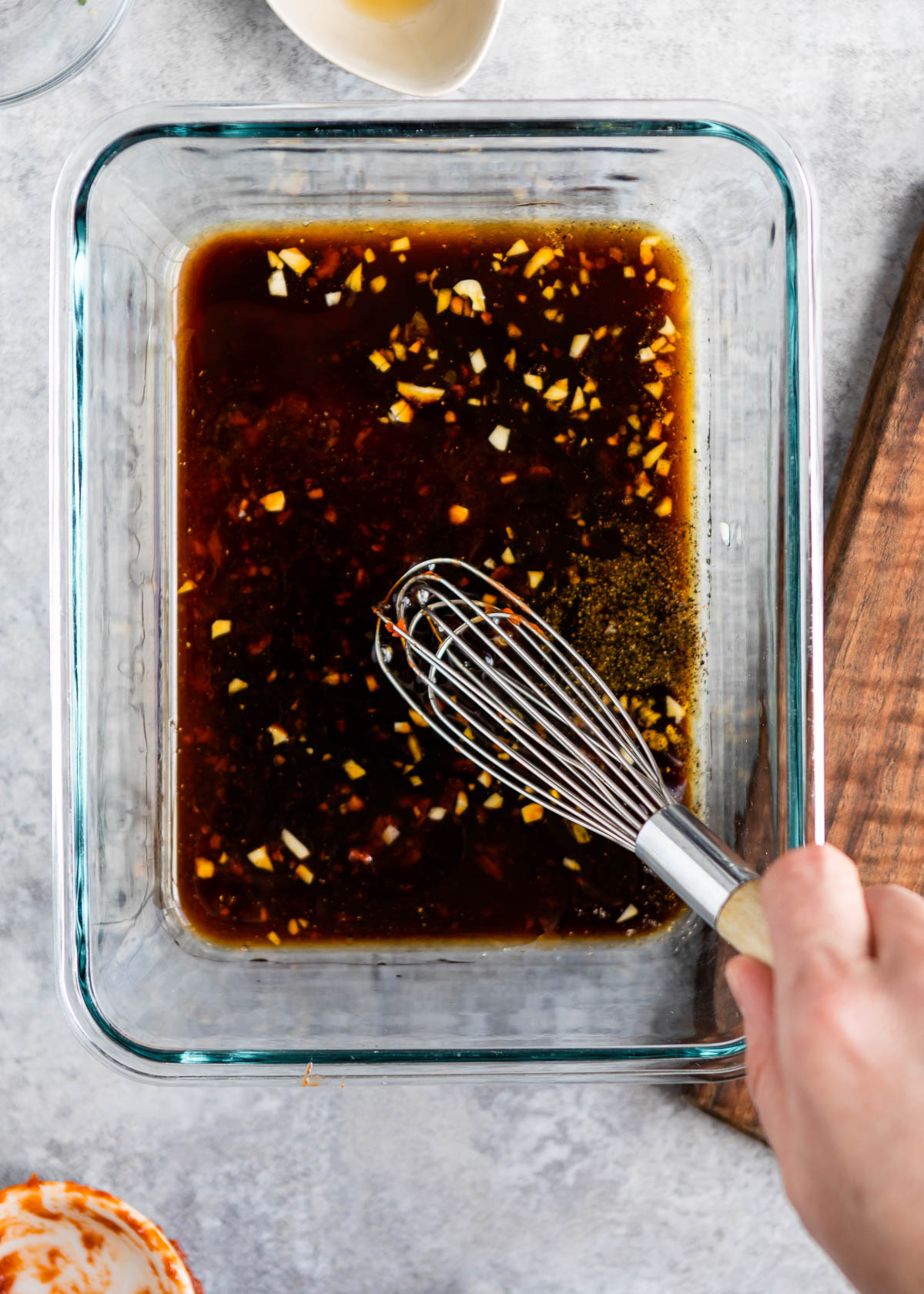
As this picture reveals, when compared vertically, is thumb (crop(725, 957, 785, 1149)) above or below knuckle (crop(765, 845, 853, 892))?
below

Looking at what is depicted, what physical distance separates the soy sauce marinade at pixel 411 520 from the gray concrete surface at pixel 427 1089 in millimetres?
135

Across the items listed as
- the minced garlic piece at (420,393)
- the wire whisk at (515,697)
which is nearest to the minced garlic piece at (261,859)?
the wire whisk at (515,697)

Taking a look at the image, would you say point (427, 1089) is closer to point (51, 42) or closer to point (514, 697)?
point (514, 697)

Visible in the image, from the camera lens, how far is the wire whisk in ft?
2.61

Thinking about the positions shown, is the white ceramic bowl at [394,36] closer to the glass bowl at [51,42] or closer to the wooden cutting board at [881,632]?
the glass bowl at [51,42]

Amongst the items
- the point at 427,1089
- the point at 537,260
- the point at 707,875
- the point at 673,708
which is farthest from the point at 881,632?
the point at 427,1089

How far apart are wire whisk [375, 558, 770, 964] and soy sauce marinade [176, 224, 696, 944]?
0.06 ft

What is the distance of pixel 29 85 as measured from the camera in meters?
0.85

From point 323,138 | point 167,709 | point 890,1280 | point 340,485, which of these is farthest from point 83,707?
point 890,1280

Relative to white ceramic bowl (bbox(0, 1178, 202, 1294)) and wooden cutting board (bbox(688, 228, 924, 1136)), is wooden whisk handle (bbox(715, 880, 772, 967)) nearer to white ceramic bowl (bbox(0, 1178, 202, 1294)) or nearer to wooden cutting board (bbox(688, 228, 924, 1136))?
wooden cutting board (bbox(688, 228, 924, 1136))

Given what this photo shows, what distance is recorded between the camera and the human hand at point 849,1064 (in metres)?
0.44

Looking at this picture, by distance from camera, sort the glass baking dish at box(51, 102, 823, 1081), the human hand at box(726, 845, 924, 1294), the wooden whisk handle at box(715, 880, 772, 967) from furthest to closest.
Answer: the glass baking dish at box(51, 102, 823, 1081)
the wooden whisk handle at box(715, 880, 772, 967)
the human hand at box(726, 845, 924, 1294)

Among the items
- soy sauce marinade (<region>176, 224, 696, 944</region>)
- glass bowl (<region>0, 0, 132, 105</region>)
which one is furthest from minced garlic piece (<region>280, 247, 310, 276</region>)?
glass bowl (<region>0, 0, 132, 105</region>)

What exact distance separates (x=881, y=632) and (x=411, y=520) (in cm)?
39
